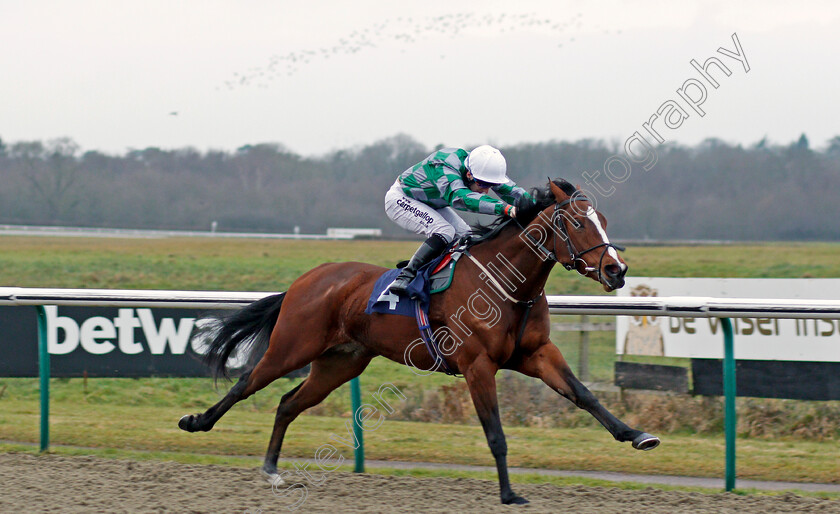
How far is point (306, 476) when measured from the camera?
4.59 m

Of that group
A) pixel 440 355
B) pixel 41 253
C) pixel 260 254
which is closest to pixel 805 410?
pixel 440 355

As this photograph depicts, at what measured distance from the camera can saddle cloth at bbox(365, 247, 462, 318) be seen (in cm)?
433

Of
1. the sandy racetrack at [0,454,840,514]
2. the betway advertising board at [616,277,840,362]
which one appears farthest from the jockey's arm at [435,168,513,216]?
the betway advertising board at [616,277,840,362]

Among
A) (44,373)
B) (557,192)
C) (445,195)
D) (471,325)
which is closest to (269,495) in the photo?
(471,325)

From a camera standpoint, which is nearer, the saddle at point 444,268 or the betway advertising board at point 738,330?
the saddle at point 444,268

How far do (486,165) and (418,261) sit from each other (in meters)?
0.59

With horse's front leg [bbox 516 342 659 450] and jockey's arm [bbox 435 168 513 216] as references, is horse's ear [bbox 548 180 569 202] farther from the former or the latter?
horse's front leg [bbox 516 342 659 450]

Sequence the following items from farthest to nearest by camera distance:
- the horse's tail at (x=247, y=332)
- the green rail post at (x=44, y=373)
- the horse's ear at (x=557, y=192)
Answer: the green rail post at (x=44, y=373) → the horse's tail at (x=247, y=332) → the horse's ear at (x=557, y=192)

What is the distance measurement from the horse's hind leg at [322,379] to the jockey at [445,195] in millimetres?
587

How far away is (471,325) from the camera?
13.6 feet

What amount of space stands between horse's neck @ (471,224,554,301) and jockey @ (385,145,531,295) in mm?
150

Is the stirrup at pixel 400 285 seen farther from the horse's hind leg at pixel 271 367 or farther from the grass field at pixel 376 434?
the grass field at pixel 376 434

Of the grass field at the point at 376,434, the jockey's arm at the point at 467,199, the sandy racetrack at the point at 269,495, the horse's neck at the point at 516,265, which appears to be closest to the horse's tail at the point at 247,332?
the grass field at the point at 376,434

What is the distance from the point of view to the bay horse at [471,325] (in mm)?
3990
